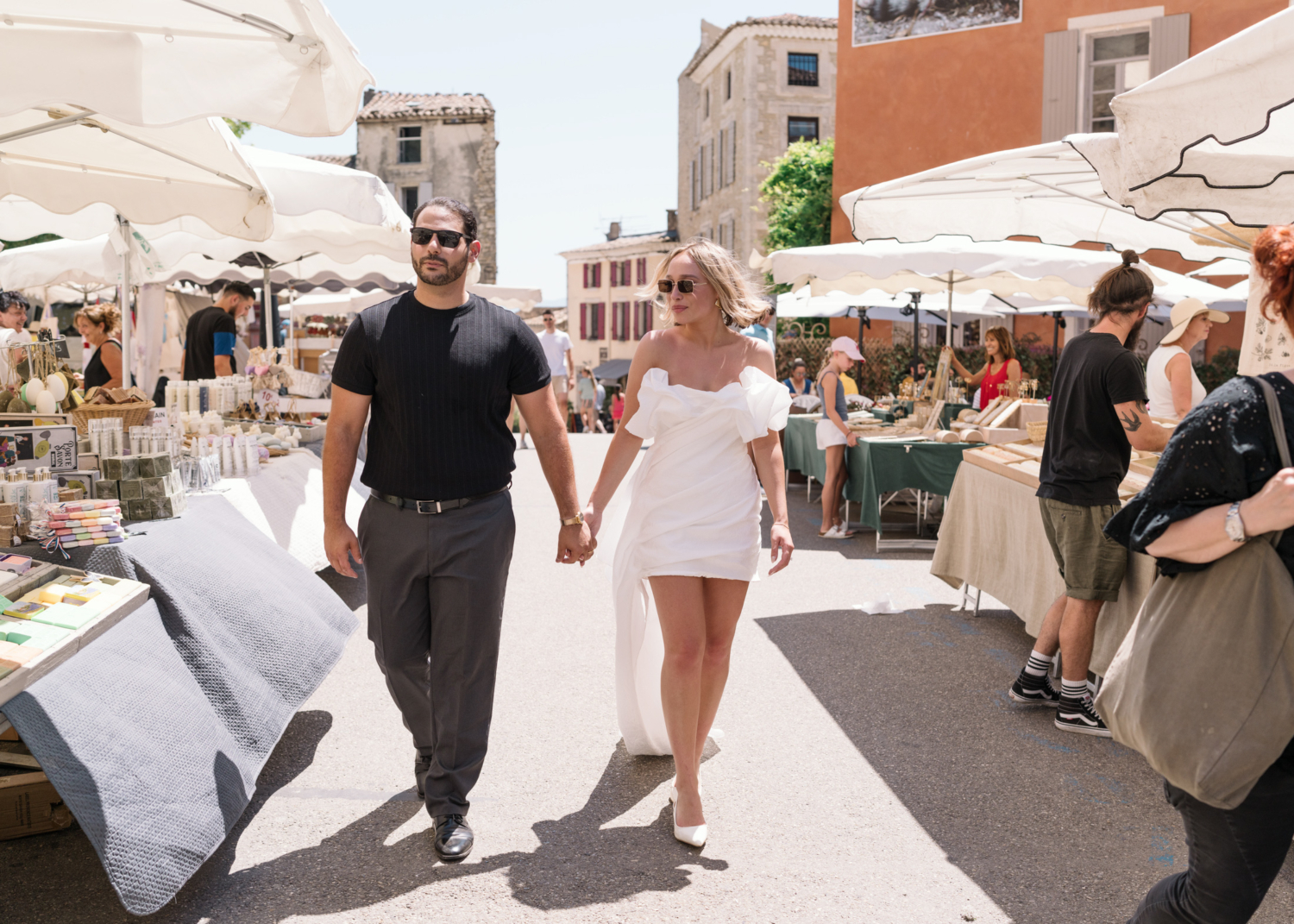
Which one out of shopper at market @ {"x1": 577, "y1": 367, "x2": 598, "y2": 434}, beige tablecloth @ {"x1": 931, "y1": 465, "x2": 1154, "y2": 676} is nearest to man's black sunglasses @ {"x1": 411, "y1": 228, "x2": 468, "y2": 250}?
beige tablecloth @ {"x1": 931, "y1": 465, "x2": 1154, "y2": 676}

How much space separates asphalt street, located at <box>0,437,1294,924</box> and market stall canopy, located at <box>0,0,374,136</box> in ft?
6.24

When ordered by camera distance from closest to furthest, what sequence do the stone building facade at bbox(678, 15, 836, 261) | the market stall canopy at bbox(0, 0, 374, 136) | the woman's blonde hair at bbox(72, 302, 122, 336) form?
the market stall canopy at bbox(0, 0, 374, 136) → the woman's blonde hair at bbox(72, 302, 122, 336) → the stone building facade at bbox(678, 15, 836, 261)

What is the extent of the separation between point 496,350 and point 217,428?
3.12 metres

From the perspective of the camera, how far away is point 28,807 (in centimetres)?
338

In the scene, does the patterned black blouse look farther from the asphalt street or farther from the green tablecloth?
the green tablecloth

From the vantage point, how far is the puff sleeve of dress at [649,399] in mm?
3623

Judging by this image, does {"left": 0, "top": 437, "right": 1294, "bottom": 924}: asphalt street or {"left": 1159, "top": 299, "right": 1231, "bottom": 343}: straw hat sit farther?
{"left": 1159, "top": 299, "right": 1231, "bottom": 343}: straw hat

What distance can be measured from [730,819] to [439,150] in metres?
42.0

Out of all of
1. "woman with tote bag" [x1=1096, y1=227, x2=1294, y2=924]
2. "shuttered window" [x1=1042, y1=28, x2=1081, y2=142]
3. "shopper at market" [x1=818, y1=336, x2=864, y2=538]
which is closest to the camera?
"woman with tote bag" [x1=1096, y1=227, x2=1294, y2=924]

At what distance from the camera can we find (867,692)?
500 centimetres

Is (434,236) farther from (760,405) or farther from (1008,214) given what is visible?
(1008,214)

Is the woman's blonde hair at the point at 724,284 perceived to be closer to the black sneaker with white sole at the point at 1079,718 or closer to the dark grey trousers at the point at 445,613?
the dark grey trousers at the point at 445,613

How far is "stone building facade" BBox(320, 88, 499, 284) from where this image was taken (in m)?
42.2

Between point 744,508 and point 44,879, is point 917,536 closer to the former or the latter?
point 744,508
